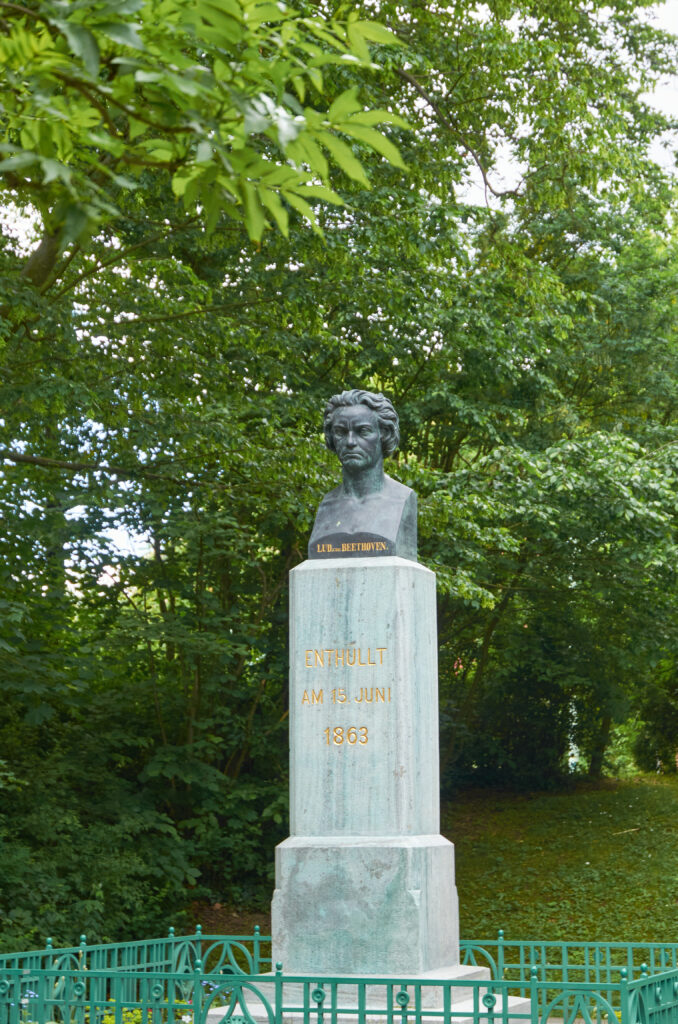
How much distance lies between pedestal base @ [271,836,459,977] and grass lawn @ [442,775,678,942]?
9.30m

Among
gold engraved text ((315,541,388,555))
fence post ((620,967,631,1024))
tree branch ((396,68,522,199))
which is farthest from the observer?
tree branch ((396,68,522,199))

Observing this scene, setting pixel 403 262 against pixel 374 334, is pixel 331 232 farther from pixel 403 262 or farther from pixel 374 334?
pixel 374 334

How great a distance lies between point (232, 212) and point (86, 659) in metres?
12.3

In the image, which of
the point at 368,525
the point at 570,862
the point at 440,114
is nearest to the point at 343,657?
the point at 368,525

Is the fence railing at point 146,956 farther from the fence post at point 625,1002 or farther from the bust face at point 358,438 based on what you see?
the bust face at point 358,438

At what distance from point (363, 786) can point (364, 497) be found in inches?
75.9

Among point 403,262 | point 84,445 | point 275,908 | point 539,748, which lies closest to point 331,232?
point 403,262

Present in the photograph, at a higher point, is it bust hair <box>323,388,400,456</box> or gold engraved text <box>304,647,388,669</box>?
bust hair <box>323,388,400,456</box>

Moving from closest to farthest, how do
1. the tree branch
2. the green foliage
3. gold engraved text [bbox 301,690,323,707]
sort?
1. the green foliage
2. gold engraved text [bbox 301,690,323,707]
3. the tree branch

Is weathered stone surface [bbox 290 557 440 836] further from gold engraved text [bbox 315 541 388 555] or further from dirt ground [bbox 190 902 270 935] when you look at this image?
dirt ground [bbox 190 902 270 935]

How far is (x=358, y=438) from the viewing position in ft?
27.8

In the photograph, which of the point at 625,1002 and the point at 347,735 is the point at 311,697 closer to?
the point at 347,735

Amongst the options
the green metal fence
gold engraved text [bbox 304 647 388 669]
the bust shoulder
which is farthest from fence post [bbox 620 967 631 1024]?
the bust shoulder

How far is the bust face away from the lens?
27.7ft
